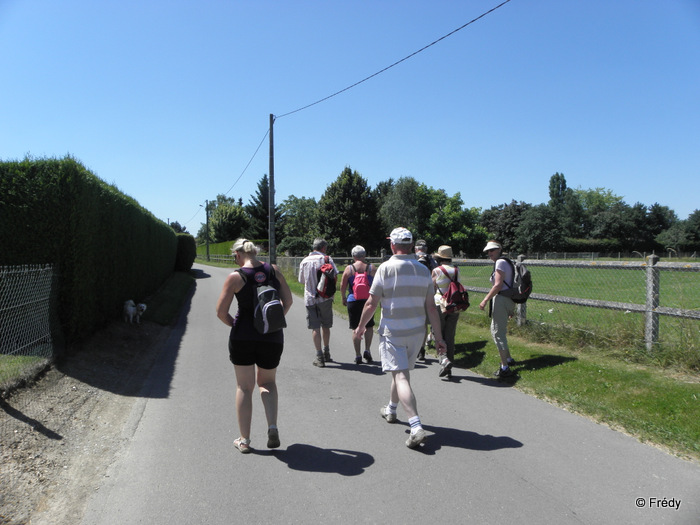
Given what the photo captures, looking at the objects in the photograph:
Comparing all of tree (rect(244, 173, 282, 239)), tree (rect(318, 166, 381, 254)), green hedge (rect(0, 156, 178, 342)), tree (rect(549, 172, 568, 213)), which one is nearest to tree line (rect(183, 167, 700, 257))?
tree (rect(244, 173, 282, 239))

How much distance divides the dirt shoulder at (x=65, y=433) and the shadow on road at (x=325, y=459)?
1491 mm

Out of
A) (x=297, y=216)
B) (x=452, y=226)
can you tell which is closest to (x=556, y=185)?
(x=452, y=226)

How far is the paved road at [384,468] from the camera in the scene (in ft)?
10.4

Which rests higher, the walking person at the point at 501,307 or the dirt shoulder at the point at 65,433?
the walking person at the point at 501,307

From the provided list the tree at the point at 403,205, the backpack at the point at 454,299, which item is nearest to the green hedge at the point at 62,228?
the backpack at the point at 454,299

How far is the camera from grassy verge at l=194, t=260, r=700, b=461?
4.46 m

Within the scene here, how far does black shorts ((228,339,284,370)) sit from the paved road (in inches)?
31.6

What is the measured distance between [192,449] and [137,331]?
6.64m

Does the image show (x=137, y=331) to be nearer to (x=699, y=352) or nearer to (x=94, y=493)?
(x=94, y=493)

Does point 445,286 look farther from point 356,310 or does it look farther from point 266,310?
point 266,310

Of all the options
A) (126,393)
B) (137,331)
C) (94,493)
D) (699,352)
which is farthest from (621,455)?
(137,331)

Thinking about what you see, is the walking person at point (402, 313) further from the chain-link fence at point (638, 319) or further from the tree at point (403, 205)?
the tree at point (403, 205)

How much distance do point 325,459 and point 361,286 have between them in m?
3.63

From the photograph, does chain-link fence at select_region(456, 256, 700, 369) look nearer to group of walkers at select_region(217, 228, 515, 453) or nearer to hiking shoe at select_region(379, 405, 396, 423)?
group of walkers at select_region(217, 228, 515, 453)
